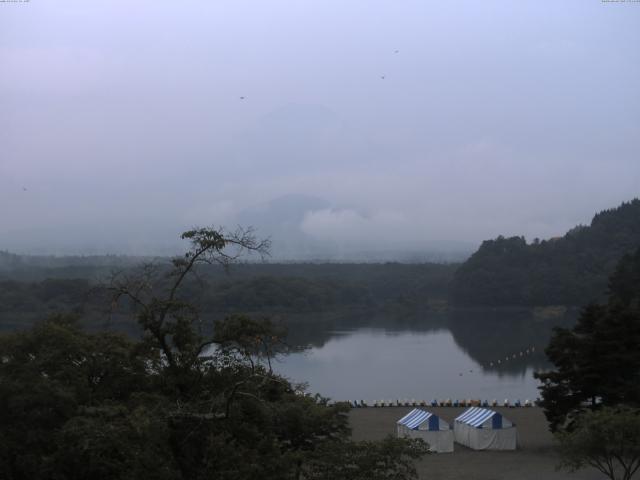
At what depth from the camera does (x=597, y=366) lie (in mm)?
12484

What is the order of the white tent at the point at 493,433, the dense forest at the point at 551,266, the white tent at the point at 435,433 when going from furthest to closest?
the dense forest at the point at 551,266, the white tent at the point at 493,433, the white tent at the point at 435,433

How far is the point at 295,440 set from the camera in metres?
8.13

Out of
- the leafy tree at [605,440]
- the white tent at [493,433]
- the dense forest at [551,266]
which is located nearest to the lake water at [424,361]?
the white tent at [493,433]

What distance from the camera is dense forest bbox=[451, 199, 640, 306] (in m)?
57.0

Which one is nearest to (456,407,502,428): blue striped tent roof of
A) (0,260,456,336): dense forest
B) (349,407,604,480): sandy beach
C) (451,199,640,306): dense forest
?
(349,407,604,480): sandy beach

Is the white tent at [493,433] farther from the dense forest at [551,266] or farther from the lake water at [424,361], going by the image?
the dense forest at [551,266]

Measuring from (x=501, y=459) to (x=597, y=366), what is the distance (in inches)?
83.7

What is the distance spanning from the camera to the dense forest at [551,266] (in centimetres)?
5700

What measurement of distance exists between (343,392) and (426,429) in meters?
9.77

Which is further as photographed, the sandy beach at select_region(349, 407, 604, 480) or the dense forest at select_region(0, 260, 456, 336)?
the dense forest at select_region(0, 260, 456, 336)

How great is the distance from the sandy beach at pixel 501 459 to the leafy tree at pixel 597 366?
707mm

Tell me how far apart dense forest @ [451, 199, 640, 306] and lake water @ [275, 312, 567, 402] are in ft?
36.0

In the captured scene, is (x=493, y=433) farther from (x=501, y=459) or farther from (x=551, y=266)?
(x=551, y=266)

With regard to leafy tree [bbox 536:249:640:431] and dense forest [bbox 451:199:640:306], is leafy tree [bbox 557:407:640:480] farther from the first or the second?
dense forest [bbox 451:199:640:306]
